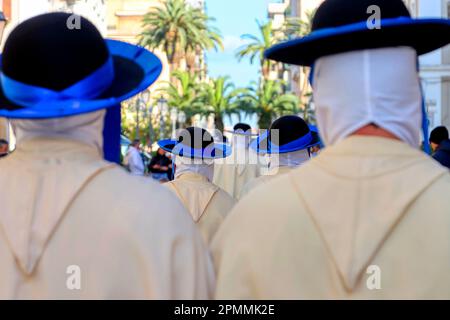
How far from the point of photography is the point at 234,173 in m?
11.7

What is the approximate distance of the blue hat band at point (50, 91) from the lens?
2.93 m

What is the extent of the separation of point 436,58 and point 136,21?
6194 cm

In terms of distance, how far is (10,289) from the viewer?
2.83 metres

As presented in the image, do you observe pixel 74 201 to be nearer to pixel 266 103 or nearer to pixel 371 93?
pixel 371 93

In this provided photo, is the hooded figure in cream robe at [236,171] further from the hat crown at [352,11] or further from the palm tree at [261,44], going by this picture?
the palm tree at [261,44]

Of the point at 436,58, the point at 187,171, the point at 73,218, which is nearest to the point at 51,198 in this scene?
the point at 73,218

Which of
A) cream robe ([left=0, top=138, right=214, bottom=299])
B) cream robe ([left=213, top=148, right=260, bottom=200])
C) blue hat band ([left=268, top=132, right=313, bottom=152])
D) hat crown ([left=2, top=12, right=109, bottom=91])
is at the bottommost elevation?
cream robe ([left=213, top=148, right=260, bottom=200])

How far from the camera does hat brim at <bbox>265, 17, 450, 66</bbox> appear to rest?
9.45 ft

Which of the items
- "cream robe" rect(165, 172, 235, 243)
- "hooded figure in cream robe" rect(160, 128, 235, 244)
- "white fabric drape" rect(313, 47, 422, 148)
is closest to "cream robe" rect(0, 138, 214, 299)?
"white fabric drape" rect(313, 47, 422, 148)

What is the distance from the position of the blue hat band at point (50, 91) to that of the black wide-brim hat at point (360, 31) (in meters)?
0.61

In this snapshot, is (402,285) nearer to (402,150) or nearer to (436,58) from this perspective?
(402,150)

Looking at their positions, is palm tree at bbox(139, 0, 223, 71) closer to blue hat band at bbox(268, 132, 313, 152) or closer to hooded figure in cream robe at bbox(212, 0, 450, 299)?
blue hat band at bbox(268, 132, 313, 152)

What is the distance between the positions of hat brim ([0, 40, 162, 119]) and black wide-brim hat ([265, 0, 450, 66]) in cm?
46

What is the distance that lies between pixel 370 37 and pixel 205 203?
12.5 ft
